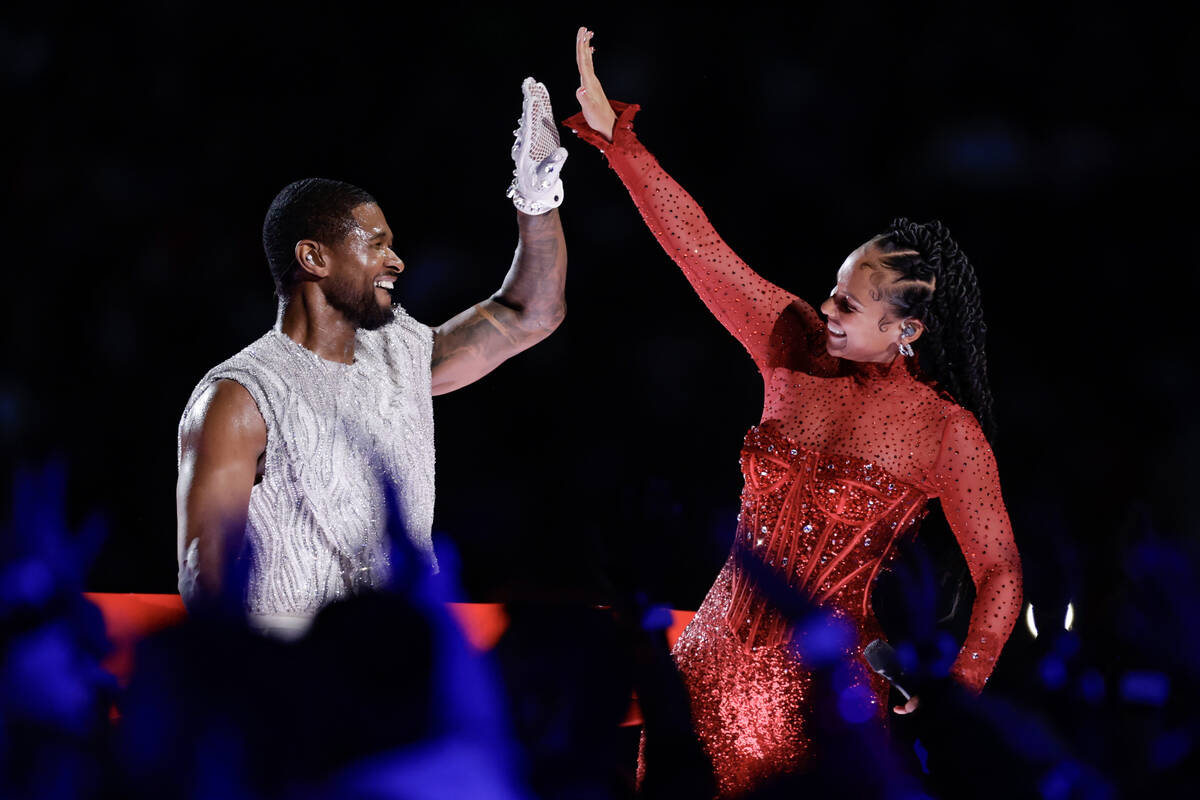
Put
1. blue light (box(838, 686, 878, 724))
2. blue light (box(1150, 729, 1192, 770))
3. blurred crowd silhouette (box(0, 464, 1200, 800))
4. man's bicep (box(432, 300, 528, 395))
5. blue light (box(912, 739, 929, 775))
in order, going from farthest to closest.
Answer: blue light (box(1150, 729, 1192, 770))
blue light (box(912, 739, 929, 775))
man's bicep (box(432, 300, 528, 395))
blue light (box(838, 686, 878, 724))
blurred crowd silhouette (box(0, 464, 1200, 800))

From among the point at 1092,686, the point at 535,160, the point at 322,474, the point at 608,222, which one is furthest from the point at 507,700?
the point at 1092,686

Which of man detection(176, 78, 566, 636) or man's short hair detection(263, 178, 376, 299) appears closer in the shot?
man detection(176, 78, 566, 636)

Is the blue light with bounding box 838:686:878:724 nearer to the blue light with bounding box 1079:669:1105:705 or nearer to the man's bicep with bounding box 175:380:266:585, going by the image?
the man's bicep with bounding box 175:380:266:585

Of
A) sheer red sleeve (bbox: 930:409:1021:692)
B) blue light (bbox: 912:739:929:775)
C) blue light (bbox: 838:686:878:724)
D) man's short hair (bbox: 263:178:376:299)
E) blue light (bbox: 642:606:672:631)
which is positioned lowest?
blue light (bbox: 912:739:929:775)

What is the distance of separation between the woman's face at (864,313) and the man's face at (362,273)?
82 cm

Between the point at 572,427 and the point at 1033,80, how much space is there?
1.60 m

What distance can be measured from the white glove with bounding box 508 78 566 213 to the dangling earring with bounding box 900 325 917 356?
719 millimetres

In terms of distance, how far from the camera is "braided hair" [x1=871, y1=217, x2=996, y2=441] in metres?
2.07

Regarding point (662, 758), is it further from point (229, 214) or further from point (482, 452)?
point (229, 214)

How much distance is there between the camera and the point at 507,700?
151cm

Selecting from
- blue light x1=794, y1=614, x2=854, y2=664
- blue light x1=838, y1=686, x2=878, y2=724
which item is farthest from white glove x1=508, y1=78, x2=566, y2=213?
blue light x1=838, y1=686, x2=878, y2=724

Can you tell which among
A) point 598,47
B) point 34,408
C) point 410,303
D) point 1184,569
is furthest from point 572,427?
point 1184,569

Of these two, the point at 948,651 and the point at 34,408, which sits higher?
the point at 34,408

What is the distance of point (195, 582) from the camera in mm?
1811
